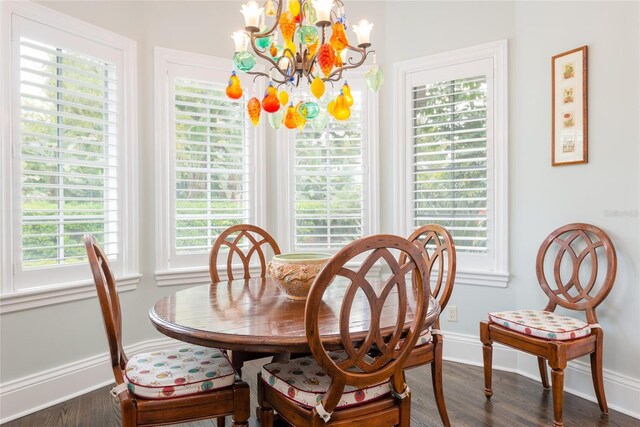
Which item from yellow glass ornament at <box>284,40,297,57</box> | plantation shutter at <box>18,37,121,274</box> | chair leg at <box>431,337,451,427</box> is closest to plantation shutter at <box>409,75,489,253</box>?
chair leg at <box>431,337,451,427</box>

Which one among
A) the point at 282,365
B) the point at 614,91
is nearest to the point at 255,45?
the point at 282,365

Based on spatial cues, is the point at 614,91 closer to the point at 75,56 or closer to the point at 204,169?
the point at 204,169

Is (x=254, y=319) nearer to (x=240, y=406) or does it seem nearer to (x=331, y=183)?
(x=240, y=406)

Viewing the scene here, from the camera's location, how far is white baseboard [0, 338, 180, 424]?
7.41 feet

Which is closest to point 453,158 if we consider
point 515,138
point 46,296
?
point 515,138

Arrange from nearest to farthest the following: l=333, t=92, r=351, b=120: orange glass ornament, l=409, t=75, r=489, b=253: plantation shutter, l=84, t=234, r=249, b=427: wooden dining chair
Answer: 1. l=84, t=234, r=249, b=427: wooden dining chair
2. l=333, t=92, r=351, b=120: orange glass ornament
3. l=409, t=75, r=489, b=253: plantation shutter

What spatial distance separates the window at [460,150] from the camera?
9.82 feet

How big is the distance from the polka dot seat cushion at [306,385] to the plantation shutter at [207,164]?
1.78 metres

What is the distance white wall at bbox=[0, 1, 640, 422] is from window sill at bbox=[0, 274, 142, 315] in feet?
0.15

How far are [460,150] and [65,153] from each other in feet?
8.93

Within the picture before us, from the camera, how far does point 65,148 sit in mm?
2582

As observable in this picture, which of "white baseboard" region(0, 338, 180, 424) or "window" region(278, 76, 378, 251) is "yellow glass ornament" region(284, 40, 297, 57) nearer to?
"window" region(278, 76, 378, 251)

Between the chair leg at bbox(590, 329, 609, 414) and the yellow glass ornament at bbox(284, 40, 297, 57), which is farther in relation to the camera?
the chair leg at bbox(590, 329, 609, 414)

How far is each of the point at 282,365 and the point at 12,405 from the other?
169cm
